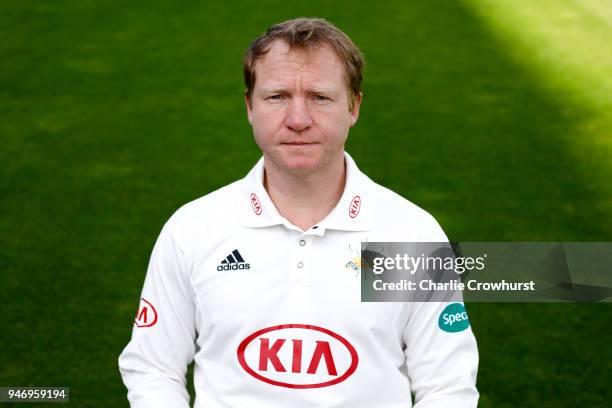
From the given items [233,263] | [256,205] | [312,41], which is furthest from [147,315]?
[312,41]

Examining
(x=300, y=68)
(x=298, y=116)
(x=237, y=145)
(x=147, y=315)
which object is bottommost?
(x=147, y=315)

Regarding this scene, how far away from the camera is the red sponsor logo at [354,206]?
6.76 feet

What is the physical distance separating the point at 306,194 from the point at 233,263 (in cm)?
24

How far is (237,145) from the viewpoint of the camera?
4.96 metres

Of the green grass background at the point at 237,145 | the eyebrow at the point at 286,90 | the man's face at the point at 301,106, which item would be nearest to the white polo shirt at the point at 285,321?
the man's face at the point at 301,106

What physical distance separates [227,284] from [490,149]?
315 centimetres

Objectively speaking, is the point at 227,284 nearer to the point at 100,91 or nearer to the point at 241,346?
the point at 241,346

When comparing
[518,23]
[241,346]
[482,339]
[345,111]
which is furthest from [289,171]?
[518,23]

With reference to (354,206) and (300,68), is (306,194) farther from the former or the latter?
(300,68)

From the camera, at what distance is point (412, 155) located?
483 centimetres

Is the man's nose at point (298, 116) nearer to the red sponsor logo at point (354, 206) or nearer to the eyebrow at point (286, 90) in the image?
the eyebrow at point (286, 90)

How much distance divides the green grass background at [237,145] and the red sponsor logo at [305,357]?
56.6 inches

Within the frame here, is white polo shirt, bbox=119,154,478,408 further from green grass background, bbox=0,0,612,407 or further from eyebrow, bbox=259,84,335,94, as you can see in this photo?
green grass background, bbox=0,0,612,407

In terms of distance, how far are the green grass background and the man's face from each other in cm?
163
